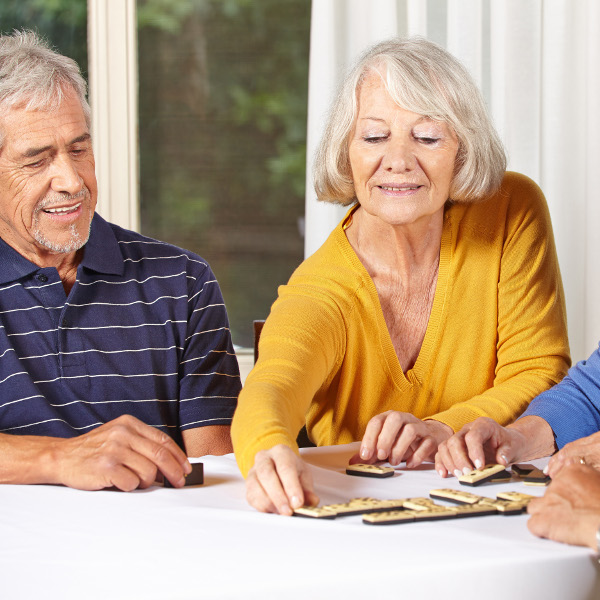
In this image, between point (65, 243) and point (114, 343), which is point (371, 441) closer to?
point (114, 343)

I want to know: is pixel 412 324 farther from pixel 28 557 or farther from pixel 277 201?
pixel 277 201

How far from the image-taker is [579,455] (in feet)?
4.74

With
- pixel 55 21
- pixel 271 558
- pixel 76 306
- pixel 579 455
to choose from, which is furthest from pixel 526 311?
pixel 55 21

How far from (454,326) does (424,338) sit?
73 millimetres

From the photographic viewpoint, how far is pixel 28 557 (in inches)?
42.1

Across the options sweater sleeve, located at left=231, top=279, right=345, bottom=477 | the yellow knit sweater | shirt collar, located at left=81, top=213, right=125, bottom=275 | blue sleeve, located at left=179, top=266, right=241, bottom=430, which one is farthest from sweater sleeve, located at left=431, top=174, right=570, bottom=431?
shirt collar, located at left=81, top=213, right=125, bottom=275

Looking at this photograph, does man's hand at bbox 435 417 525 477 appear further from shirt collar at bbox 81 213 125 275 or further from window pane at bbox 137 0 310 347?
window pane at bbox 137 0 310 347

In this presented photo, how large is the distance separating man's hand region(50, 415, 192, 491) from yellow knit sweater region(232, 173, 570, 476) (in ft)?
1.40

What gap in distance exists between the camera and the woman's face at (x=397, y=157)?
187 centimetres

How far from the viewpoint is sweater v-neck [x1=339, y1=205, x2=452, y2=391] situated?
191 centimetres

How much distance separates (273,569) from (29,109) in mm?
1220

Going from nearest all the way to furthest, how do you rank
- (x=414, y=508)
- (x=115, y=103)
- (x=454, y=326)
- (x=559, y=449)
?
(x=414, y=508) → (x=559, y=449) → (x=454, y=326) → (x=115, y=103)

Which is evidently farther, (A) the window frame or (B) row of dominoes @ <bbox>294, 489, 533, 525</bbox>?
(A) the window frame

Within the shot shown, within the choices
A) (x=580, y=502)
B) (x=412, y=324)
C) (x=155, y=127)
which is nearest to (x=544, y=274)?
(x=412, y=324)
